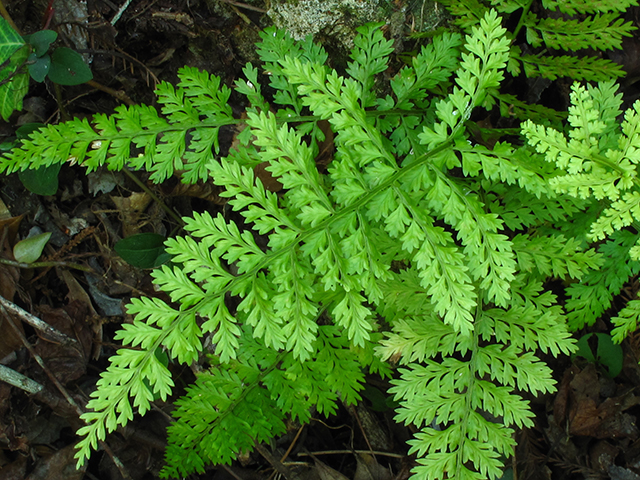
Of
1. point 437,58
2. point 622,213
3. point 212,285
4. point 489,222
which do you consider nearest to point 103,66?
point 212,285

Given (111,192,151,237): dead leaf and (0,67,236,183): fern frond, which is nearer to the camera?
(0,67,236,183): fern frond

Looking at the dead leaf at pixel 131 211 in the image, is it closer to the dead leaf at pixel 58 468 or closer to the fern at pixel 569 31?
the dead leaf at pixel 58 468

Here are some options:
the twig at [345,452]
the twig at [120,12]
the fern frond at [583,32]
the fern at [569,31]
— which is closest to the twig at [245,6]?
the twig at [120,12]

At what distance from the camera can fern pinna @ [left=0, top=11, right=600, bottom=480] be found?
6.79 feet

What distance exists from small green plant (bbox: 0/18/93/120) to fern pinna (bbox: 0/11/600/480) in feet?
2.02

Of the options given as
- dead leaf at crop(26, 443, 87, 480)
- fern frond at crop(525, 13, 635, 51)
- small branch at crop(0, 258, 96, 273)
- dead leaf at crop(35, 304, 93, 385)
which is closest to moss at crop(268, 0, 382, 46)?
fern frond at crop(525, 13, 635, 51)

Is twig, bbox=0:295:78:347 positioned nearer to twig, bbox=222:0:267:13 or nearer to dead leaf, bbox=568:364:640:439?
twig, bbox=222:0:267:13

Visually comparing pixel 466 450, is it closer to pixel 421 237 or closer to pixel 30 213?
pixel 421 237

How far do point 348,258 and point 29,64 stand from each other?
2191 millimetres

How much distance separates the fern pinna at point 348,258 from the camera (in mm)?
2070

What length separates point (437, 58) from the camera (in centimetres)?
245

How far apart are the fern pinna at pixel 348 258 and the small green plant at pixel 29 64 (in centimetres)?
62

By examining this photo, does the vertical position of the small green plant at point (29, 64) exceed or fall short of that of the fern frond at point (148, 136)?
it exceeds it

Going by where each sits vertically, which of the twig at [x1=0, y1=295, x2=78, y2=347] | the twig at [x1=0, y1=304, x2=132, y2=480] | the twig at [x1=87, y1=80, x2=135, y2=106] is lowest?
the twig at [x1=0, y1=304, x2=132, y2=480]
